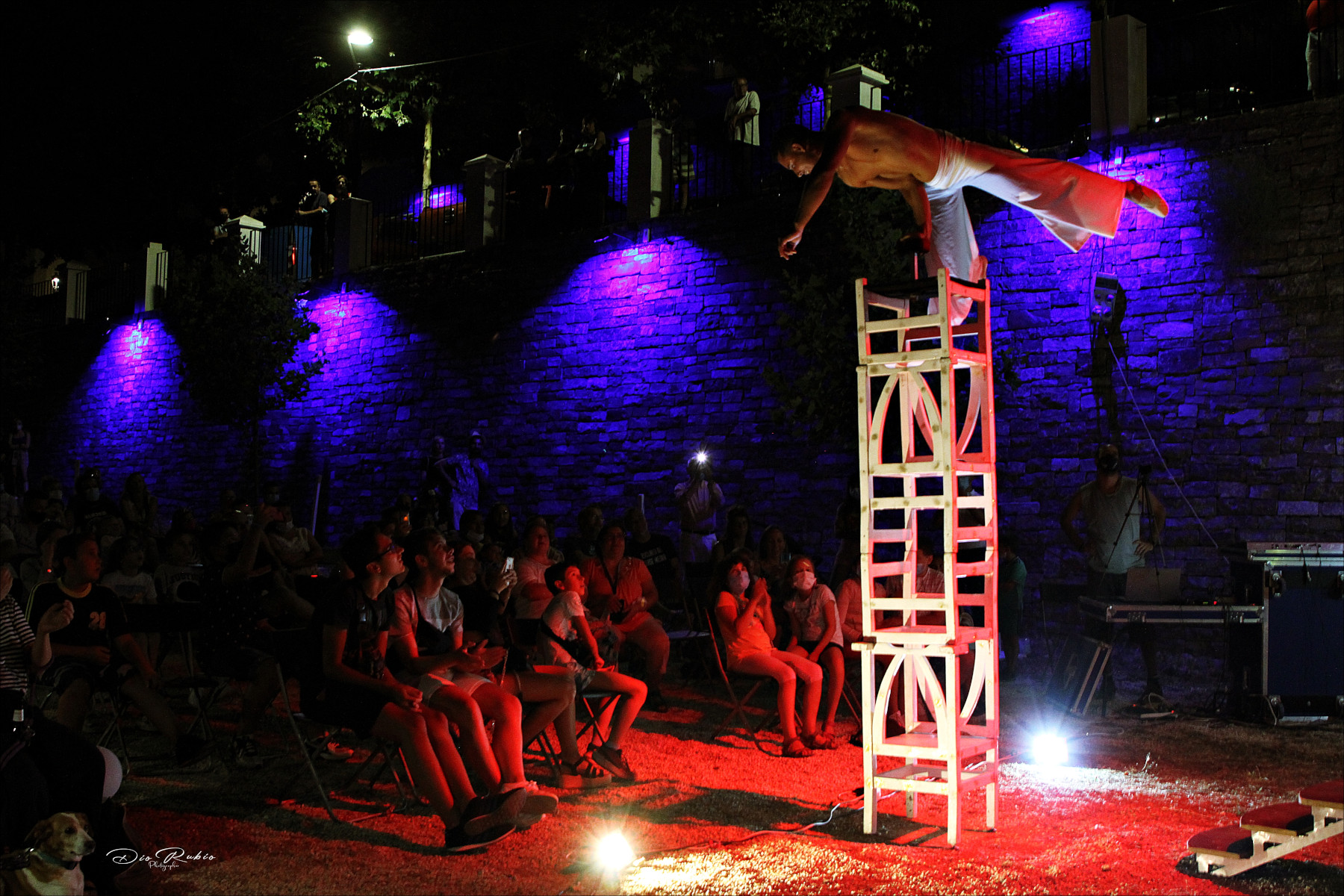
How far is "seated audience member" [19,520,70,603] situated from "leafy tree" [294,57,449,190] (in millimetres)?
11869

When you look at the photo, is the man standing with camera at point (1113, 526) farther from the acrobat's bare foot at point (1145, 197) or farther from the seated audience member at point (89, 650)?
the seated audience member at point (89, 650)

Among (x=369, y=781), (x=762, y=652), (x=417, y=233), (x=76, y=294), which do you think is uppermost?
(x=76, y=294)

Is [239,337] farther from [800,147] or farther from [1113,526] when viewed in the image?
[800,147]

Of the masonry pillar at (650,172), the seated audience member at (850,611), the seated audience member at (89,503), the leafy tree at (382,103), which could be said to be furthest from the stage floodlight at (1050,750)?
the leafy tree at (382,103)

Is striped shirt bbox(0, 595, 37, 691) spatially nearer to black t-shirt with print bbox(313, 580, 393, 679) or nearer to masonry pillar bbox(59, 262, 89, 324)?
black t-shirt with print bbox(313, 580, 393, 679)

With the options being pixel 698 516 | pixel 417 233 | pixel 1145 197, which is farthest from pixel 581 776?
pixel 417 233

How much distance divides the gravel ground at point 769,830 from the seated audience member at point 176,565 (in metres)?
1.31

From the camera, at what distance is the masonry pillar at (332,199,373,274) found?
51.7 ft

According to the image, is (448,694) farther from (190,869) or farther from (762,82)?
(762,82)

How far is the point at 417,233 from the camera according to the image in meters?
15.7

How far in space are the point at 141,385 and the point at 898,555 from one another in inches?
532

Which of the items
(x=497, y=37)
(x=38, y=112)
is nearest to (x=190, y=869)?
(x=38, y=112)

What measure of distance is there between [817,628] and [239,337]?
1088 centimetres

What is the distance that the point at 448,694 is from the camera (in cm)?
511
